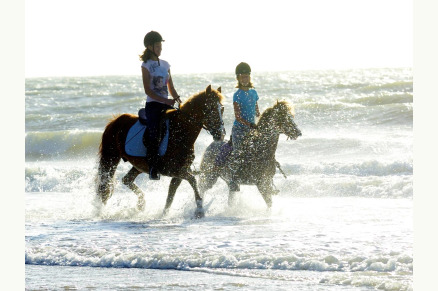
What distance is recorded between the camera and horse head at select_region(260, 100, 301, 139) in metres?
8.58

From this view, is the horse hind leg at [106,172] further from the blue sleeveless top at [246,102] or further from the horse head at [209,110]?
the blue sleeveless top at [246,102]

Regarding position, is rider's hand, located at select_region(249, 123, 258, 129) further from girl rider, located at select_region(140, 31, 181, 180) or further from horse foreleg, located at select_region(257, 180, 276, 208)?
girl rider, located at select_region(140, 31, 181, 180)

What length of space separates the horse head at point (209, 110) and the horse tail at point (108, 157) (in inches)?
54.5

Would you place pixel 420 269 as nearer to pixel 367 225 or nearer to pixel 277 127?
pixel 367 225

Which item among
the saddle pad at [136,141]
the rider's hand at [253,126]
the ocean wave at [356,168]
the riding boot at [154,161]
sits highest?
the rider's hand at [253,126]

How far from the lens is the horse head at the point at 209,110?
8570mm

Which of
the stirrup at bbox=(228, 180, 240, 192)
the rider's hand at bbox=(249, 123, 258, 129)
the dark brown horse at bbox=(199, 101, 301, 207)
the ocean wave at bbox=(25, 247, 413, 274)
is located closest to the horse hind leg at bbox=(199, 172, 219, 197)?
the dark brown horse at bbox=(199, 101, 301, 207)

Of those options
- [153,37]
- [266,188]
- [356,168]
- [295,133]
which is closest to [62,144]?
[356,168]

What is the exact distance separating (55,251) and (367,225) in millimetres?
3695

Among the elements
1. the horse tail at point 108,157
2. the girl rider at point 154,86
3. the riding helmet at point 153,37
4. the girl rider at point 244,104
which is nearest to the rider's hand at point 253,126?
the girl rider at point 244,104

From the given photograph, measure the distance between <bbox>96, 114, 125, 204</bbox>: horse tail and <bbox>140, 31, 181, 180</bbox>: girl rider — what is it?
90 cm

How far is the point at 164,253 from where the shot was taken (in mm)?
6848

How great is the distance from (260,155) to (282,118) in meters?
0.63

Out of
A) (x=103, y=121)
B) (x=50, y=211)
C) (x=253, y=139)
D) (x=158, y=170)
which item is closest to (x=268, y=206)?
(x=253, y=139)
